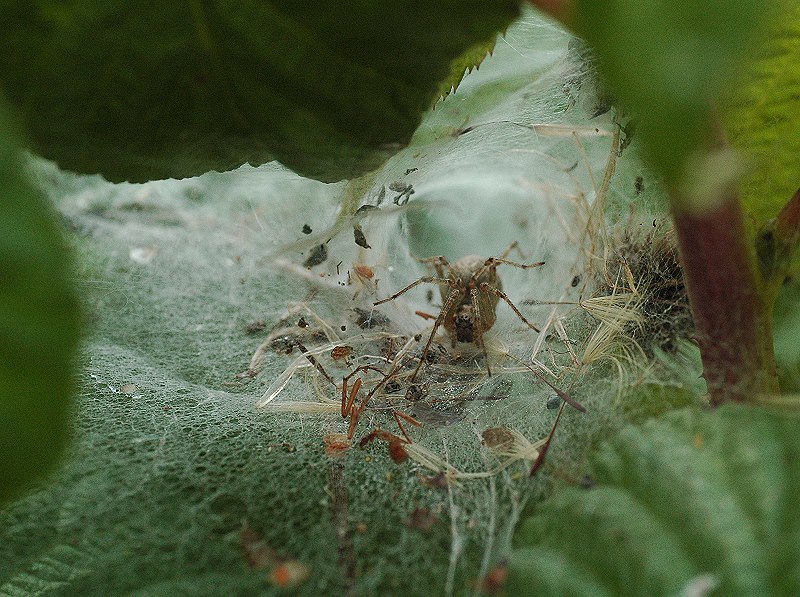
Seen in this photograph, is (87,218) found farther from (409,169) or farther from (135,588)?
(135,588)

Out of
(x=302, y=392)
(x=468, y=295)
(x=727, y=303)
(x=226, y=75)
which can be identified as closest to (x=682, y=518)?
(x=727, y=303)

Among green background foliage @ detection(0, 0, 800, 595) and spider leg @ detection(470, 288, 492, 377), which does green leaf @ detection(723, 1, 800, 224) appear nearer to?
green background foliage @ detection(0, 0, 800, 595)

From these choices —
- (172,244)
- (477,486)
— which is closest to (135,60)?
(477,486)

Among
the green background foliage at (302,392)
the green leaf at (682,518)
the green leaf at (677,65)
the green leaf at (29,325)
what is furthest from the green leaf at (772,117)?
the green leaf at (29,325)

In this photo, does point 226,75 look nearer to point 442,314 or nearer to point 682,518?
point 682,518

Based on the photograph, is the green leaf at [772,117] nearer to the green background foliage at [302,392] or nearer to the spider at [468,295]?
the green background foliage at [302,392]

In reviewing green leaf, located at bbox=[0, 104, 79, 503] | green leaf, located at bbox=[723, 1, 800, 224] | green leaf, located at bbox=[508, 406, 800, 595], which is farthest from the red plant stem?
green leaf, located at bbox=[0, 104, 79, 503]
